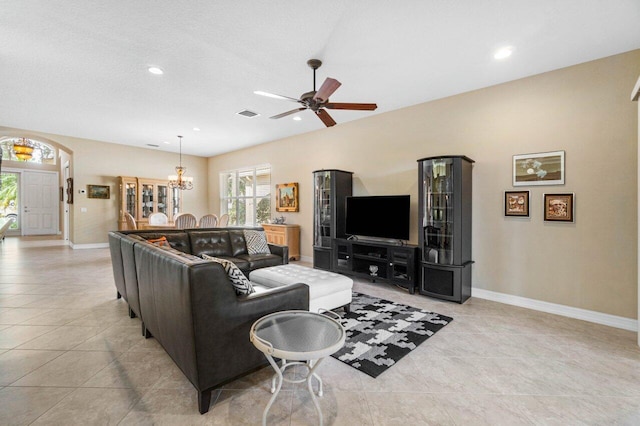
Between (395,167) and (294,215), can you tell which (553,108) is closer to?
(395,167)

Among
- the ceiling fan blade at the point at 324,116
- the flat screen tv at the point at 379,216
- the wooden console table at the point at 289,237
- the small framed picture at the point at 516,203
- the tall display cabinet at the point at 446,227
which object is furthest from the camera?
the wooden console table at the point at 289,237

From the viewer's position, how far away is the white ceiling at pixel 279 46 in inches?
95.5

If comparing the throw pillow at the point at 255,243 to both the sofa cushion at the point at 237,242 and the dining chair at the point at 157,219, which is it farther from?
the dining chair at the point at 157,219

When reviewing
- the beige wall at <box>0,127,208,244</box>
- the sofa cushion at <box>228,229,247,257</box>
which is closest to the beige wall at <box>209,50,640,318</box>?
the sofa cushion at <box>228,229,247,257</box>

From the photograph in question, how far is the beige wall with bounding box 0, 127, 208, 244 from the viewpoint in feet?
24.1

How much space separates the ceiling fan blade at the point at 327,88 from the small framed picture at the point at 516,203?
2.70m

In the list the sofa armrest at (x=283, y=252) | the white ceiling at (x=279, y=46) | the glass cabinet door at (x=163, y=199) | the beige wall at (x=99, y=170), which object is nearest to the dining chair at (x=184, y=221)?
the white ceiling at (x=279, y=46)

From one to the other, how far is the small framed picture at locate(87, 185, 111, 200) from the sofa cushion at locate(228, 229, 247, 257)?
5590 mm

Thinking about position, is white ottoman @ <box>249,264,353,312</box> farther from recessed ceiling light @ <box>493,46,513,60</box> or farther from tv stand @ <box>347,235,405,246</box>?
recessed ceiling light @ <box>493,46,513,60</box>

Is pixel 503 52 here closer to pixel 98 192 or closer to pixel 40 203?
pixel 98 192

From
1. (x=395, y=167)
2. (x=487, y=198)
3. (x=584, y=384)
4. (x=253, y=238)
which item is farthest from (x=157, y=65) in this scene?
(x=584, y=384)

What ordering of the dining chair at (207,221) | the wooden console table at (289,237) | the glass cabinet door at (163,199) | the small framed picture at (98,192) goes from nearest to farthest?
1. the dining chair at (207,221)
2. the wooden console table at (289,237)
3. the small framed picture at (98,192)
4. the glass cabinet door at (163,199)

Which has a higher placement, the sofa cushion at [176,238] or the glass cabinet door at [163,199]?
the glass cabinet door at [163,199]

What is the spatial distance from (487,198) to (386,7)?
2.80 metres
